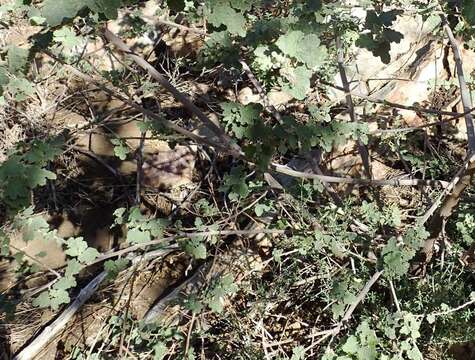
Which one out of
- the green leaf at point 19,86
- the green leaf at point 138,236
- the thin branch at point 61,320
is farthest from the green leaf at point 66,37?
the thin branch at point 61,320

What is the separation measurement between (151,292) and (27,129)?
1947mm

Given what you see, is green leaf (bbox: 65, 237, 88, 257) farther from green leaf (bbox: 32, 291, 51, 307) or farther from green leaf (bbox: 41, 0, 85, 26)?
green leaf (bbox: 41, 0, 85, 26)

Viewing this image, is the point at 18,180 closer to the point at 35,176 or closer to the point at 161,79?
the point at 35,176

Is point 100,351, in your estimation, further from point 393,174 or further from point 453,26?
point 453,26

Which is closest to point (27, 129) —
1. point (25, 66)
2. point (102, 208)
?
point (102, 208)

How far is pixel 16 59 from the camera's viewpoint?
6.94ft

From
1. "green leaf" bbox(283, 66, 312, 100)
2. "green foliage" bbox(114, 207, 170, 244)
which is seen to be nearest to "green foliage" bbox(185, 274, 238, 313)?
"green foliage" bbox(114, 207, 170, 244)

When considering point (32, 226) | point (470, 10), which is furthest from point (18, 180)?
point (470, 10)

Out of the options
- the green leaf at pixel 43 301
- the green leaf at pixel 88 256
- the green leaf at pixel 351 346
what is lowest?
the green leaf at pixel 351 346

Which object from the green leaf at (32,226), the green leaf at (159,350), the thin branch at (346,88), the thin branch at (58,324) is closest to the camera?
the green leaf at (32,226)

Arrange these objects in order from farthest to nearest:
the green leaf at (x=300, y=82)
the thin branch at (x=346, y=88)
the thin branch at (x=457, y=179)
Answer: the thin branch at (x=346, y=88) < the thin branch at (x=457, y=179) < the green leaf at (x=300, y=82)

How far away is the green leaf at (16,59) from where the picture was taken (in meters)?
2.11

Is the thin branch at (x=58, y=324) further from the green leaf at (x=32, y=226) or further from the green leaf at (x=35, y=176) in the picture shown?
the green leaf at (x=35, y=176)

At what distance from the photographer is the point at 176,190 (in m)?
4.32
